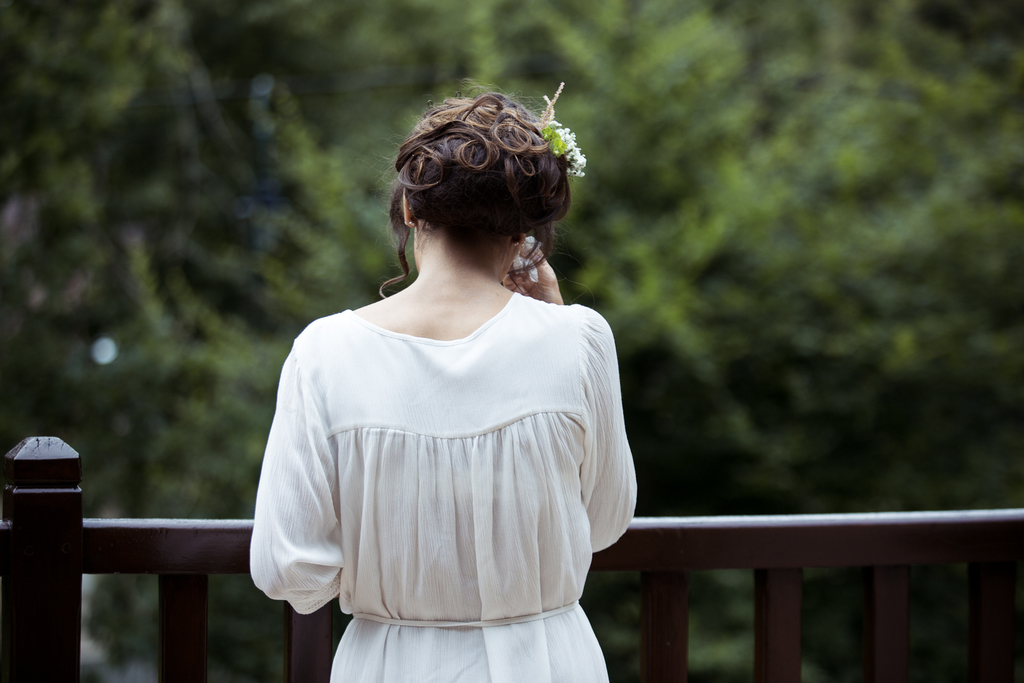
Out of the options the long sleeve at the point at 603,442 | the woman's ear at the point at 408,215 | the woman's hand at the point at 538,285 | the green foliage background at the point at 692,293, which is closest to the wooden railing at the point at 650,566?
the long sleeve at the point at 603,442

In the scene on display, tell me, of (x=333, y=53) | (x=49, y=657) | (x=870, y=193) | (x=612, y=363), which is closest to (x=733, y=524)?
(x=612, y=363)

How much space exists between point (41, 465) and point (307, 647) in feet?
1.69

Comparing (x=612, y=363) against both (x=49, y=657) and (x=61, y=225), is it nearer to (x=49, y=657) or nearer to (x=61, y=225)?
(x=49, y=657)

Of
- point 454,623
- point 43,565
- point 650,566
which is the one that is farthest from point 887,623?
point 43,565

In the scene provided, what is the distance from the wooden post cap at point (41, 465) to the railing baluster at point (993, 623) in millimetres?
1609

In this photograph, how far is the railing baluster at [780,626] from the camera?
59.8 inches

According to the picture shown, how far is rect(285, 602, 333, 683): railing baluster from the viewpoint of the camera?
1405 millimetres

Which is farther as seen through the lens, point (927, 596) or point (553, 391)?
point (927, 596)

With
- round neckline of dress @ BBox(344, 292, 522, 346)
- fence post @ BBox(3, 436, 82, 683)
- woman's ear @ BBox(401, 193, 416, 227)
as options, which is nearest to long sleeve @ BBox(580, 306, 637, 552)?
round neckline of dress @ BBox(344, 292, 522, 346)

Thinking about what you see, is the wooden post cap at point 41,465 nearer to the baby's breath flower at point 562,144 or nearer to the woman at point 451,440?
the woman at point 451,440

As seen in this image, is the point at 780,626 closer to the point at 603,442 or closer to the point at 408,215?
the point at 603,442

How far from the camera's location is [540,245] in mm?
1222

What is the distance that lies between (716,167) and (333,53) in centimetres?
476

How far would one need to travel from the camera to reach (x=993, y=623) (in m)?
1.59
